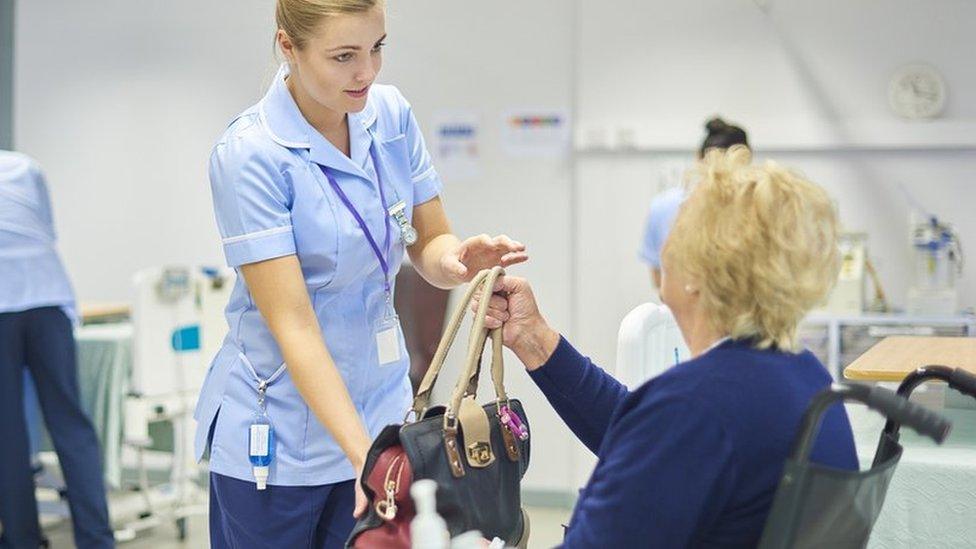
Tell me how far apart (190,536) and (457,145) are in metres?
2.08

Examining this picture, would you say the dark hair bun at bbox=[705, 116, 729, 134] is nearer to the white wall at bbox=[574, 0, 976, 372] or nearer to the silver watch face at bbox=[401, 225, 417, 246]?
the white wall at bbox=[574, 0, 976, 372]

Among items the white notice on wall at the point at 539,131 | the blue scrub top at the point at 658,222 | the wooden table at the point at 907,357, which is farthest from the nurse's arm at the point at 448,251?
the white notice on wall at the point at 539,131

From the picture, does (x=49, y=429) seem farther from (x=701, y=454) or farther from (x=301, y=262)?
(x=701, y=454)

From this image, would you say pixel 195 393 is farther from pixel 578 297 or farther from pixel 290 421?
pixel 290 421

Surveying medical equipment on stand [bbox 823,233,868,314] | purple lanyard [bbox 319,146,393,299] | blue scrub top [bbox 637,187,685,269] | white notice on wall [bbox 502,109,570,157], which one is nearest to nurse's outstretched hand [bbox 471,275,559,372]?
purple lanyard [bbox 319,146,393,299]

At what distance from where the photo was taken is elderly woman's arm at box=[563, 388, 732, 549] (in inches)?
49.4

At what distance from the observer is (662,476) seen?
127 centimetres

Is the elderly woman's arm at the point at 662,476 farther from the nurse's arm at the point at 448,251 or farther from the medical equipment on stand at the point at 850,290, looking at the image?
the medical equipment on stand at the point at 850,290

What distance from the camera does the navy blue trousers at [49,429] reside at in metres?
4.13

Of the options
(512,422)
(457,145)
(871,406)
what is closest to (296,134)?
(512,422)

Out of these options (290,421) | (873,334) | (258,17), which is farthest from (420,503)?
(258,17)

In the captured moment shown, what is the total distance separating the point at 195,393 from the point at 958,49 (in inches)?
135

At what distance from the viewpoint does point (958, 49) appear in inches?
203

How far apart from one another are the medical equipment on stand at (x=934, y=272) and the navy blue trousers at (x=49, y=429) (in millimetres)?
3199
